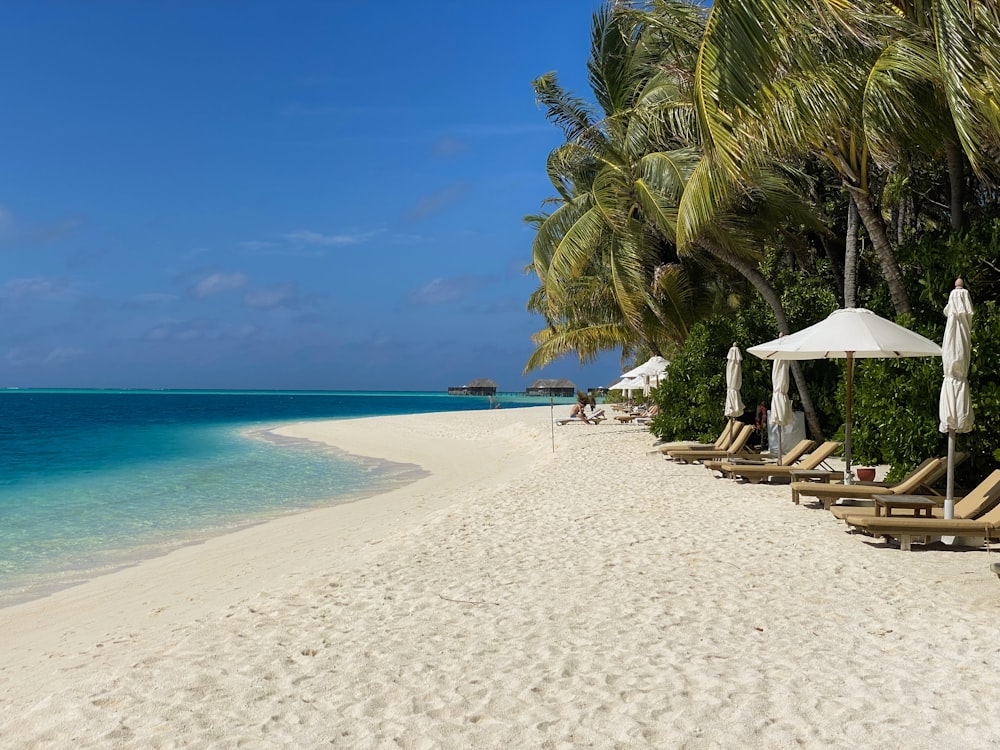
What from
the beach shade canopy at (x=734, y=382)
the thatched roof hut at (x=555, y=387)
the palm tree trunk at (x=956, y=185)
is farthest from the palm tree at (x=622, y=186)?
the thatched roof hut at (x=555, y=387)

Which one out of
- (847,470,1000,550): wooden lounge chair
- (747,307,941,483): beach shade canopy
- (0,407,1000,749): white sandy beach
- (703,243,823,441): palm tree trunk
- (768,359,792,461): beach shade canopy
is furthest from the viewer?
(703,243,823,441): palm tree trunk

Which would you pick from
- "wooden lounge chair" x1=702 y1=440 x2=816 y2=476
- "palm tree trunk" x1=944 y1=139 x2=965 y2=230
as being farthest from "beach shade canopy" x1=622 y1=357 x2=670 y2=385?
"palm tree trunk" x1=944 y1=139 x2=965 y2=230

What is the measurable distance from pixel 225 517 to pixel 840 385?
998 centimetres

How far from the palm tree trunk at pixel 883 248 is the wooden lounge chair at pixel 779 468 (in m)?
2.03

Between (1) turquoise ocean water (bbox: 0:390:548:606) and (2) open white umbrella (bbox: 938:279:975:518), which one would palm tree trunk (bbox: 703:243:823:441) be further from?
(1) turquoise ocean water (bbox: 0:390:548:606)

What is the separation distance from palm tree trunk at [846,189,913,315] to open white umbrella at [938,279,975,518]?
3332mm

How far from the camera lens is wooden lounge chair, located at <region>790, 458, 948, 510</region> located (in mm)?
7375

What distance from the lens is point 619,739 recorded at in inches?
125

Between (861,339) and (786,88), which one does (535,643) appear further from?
(786,88)

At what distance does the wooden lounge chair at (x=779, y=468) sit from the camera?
9.68 metres

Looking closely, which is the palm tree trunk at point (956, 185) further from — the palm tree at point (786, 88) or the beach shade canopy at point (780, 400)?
the beach shade canopy at point (780, 400)

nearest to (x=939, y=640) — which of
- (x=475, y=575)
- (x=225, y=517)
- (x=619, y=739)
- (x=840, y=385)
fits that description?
(x=619, y=739)

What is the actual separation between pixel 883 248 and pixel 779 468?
3.13 meters

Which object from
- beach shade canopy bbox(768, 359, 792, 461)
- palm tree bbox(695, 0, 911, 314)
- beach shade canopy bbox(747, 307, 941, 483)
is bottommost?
beach shade canopy bbox(768, 359, 792, 461)
